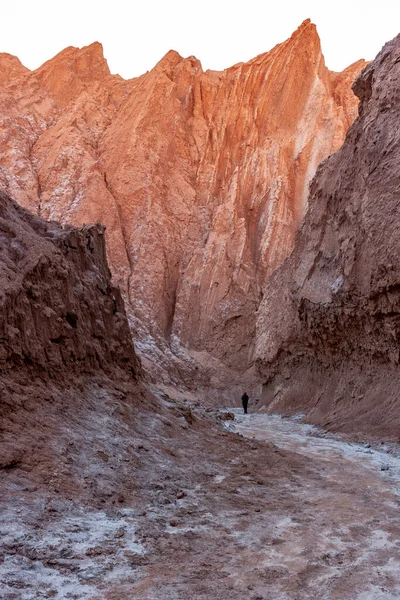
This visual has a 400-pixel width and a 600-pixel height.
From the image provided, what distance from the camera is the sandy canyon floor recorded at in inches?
187

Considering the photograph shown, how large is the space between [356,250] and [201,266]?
23.1 meters

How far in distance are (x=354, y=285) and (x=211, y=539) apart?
41.9 feet

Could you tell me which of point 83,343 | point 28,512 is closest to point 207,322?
point 83,343

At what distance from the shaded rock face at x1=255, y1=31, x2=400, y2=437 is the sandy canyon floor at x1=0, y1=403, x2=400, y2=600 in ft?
20.1

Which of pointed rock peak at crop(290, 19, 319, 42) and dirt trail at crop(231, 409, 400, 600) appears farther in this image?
pointed rock peak at crop(290, 19, 319, 42)

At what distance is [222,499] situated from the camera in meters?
7.82

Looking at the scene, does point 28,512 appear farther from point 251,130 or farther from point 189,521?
point 251,130

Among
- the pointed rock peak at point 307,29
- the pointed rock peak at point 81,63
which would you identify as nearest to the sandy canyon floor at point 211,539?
the pointed rock peak at point 307,29

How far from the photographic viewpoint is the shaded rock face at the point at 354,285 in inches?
612

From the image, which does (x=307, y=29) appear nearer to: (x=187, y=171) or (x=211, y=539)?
(x=187, y=171)

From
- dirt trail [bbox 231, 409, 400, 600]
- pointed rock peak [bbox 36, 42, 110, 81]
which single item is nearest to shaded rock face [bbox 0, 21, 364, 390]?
pointed rock peak [bbox 36, 42, 110, 81]

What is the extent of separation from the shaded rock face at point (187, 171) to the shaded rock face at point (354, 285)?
12559 millimetres

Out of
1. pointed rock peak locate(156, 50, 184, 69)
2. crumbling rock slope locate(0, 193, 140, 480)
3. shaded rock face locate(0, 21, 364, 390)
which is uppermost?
pointed rock peak locate(156, 50, 184, 69)

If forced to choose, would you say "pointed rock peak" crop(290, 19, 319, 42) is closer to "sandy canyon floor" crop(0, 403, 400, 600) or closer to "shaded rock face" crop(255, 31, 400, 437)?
"shaded rock face" crop(255, 31, 400, 437)
